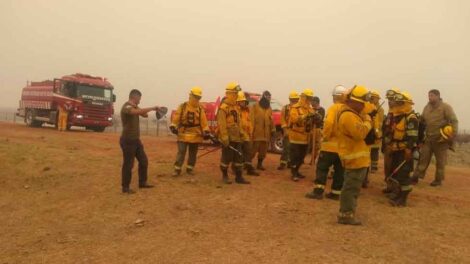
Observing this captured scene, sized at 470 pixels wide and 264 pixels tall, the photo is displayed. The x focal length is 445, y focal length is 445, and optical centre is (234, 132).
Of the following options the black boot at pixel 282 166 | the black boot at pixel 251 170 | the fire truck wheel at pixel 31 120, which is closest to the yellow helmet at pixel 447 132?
the black boot at pixel 282 166

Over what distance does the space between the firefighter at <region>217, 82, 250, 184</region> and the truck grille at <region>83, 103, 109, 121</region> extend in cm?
1472

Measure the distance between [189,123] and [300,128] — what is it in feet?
7.23

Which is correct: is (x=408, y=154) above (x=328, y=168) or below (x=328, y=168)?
above

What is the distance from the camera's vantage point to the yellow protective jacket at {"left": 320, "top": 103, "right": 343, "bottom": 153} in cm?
673

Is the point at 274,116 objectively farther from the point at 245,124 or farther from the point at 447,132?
the point at 447,132

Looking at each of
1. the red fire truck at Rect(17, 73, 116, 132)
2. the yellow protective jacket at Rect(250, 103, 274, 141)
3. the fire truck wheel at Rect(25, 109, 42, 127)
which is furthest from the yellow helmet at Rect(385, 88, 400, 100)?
the fire truck wheel at Rect(25, 109, 42, 127)

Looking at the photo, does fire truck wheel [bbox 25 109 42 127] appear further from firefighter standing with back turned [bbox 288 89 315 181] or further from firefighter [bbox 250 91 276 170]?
firefighter standing with back turned [bbox 288 89 315 181]

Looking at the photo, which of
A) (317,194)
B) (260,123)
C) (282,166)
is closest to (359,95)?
(317,194)

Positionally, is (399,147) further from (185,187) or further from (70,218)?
(70,218)

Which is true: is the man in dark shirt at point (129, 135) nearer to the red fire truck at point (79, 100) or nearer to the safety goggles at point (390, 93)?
the safety goggles at point (390, 93)

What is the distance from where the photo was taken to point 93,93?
70.9 ft

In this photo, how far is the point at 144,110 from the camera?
7410mm

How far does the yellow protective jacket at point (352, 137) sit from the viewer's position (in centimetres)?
577

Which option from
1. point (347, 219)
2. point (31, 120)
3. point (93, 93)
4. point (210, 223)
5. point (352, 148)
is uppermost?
point (93, 93)
